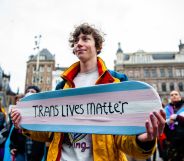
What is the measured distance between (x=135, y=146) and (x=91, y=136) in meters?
0.35

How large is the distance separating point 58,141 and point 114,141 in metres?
0.40

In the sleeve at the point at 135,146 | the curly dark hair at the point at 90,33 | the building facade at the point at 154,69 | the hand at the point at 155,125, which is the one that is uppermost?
the building facade at the point at 154,69

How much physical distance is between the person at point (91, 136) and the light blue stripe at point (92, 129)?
0.05 m

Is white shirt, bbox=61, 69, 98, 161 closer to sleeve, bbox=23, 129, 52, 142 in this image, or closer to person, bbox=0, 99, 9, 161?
sleeve, bbox=23, 129, 52, 142

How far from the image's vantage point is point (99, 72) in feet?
5.52

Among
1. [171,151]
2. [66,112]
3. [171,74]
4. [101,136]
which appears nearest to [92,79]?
[66,112]

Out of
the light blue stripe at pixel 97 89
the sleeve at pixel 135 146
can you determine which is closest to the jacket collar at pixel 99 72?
the light blue stripe at pixel 97 89

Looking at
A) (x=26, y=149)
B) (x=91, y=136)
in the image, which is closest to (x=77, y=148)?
(x=91, y=136)

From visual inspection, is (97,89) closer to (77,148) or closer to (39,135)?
(77,148)

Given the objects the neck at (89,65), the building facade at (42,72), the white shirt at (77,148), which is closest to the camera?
the white shirt at (77,148)

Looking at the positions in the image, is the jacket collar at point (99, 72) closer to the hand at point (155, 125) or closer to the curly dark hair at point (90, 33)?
the curly dark hair at point (90, 33)

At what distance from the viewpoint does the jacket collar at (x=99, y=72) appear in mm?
1562

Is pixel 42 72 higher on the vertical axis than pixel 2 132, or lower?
higher

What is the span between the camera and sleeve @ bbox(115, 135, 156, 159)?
3.87ft
